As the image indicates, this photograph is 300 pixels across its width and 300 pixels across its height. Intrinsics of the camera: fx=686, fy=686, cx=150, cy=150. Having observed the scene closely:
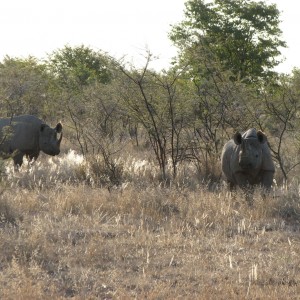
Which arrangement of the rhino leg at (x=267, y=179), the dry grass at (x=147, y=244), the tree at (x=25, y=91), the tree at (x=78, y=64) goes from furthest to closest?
the tree at (x=78, y=64)
the tree at (x=25, y=91)
the rhino leg at (x=267, y=179)
the dry grass at (x=147, y=244)

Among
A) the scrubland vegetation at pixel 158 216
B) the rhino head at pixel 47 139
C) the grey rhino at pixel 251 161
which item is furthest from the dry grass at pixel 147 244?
the rhino head at pixel 47 139

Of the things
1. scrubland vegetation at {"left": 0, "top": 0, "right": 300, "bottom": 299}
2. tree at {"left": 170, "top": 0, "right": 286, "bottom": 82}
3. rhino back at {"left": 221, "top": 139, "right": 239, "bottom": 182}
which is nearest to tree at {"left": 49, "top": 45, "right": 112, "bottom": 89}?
tree at {"left": 170, "top": 0, "right": 286, "bottom": 82}

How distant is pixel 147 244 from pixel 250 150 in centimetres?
295

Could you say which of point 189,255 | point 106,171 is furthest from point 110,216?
point 106,171

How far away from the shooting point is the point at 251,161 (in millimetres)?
9648

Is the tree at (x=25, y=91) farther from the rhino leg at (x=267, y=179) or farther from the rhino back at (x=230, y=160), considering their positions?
the rhino leg at (x=267, y=179)

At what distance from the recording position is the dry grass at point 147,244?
5898 mm

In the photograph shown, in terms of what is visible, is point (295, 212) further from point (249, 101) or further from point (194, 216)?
point (249, 101)

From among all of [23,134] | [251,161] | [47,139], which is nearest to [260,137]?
[251,161]

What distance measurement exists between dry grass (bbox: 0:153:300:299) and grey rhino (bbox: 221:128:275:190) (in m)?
0.30

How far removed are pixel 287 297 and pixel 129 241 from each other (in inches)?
92.3

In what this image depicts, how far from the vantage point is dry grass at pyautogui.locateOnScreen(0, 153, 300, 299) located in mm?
5898

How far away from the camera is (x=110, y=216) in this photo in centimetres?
916

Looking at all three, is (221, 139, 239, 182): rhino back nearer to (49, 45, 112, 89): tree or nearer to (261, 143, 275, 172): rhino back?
(261, 143, 275, 172): rhino back
